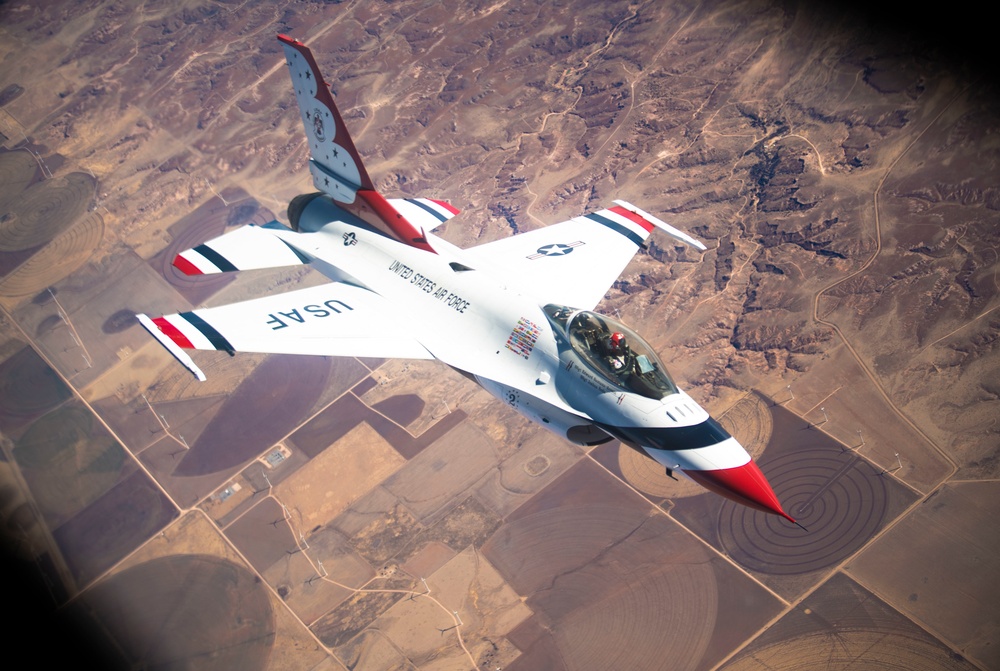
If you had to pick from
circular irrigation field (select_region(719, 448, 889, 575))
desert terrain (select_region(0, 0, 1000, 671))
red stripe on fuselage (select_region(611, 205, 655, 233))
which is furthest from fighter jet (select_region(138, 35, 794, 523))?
circular irrigation field (select_region(719, 448, 889, 575))

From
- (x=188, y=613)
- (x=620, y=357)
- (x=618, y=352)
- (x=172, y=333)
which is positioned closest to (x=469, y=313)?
(x=618, y=352)

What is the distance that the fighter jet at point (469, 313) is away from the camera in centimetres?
2531

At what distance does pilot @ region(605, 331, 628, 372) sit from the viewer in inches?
1016

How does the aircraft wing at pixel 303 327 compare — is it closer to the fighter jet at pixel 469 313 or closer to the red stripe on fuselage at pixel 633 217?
the fighter jet at pixel 469 313

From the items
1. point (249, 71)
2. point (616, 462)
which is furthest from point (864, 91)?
point (249, 71)

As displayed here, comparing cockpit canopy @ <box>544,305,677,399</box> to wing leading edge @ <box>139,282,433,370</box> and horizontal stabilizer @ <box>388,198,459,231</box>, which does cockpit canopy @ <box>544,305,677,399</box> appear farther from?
horizontal stabilizer @ <box>388,198,459,231</box>

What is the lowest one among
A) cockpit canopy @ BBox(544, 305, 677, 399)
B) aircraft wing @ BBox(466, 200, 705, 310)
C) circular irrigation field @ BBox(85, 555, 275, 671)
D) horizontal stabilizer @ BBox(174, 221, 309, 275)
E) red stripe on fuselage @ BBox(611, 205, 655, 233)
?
circular irrigation field @ BBox(85, 555, 275, 671)

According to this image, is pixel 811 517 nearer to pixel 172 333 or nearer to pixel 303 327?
pixel 303 327

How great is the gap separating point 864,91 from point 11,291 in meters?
74.8

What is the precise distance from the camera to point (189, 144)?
77.1m

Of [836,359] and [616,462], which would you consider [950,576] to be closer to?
[836,359]

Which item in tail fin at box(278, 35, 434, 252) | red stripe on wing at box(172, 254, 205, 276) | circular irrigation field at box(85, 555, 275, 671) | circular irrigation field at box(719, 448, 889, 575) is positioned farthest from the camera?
circular irrigation field at box(85, 555, 275, 671)

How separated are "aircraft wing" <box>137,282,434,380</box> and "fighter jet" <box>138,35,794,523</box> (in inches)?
2.5

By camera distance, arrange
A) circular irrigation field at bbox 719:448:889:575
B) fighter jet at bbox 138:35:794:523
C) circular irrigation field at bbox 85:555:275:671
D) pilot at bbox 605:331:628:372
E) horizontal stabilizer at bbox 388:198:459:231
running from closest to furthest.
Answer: fighter jet at bbox 138:35:794:523
pilot at bbox 605:331:628:372
horizontal stabilizer at bbox 388:198:459:231
circular irrigation field at bbox 719:448:889:575
circular irrigation field at bbox 85:555:275:671
